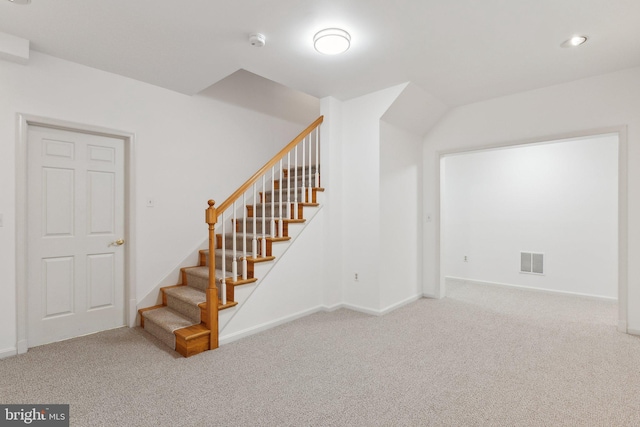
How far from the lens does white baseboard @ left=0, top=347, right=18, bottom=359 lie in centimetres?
260

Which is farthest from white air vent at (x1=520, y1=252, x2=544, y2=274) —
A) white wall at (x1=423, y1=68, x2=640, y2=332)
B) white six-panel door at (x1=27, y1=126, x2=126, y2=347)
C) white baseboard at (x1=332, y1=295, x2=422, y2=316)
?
white six-panel door at (x1=27, y1=126, x2=126, y2=347)

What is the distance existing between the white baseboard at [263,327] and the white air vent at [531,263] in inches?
130

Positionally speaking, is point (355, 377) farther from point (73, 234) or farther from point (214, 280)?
point (73, 234)

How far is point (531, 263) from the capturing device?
489cm

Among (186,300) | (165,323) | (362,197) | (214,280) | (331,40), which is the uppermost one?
(331,40)

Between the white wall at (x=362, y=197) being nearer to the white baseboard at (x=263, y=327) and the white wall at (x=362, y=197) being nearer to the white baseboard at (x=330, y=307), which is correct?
the white baseboard at (x=330, y=307)

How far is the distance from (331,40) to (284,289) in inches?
96.0

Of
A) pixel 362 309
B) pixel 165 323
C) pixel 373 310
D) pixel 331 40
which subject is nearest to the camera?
pixel 331 40

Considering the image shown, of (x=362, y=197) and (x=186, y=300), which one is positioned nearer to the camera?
(x=186, y=300)

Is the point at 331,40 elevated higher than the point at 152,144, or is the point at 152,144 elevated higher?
the point at 331,40

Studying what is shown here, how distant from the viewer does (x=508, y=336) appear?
3.10 meters

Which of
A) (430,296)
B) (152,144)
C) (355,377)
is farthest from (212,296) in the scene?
(430,296)

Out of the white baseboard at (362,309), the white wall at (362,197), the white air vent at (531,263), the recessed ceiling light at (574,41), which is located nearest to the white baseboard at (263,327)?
the white baseboard at (362,309)

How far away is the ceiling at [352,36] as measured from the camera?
7.27 ft
